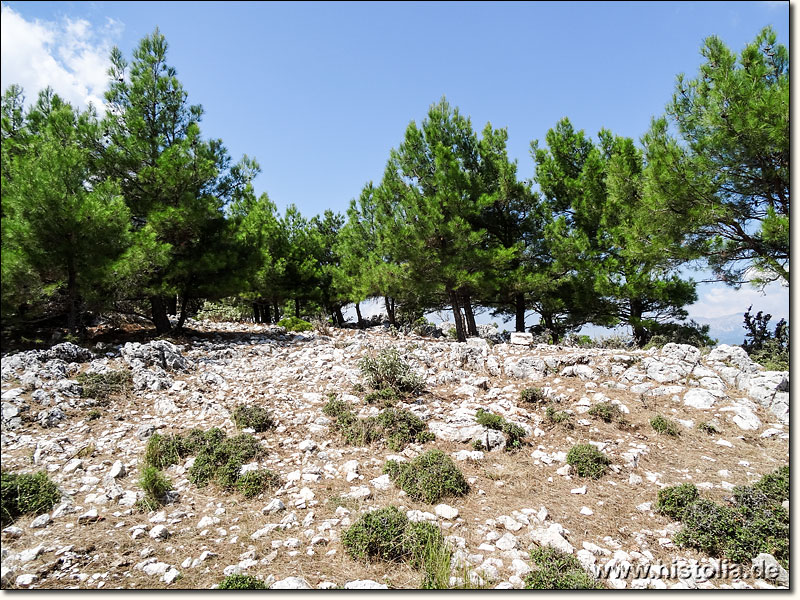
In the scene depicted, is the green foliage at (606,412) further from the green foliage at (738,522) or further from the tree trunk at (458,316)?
the tree trunk at (458,316)

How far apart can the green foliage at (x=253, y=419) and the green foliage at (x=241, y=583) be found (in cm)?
359

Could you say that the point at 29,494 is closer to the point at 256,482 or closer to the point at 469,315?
the point at 256,482

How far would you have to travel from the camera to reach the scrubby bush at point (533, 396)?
296 inches

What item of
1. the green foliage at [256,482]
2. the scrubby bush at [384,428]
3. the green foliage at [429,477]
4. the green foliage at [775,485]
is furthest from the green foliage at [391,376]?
the green foliage at [775,485]

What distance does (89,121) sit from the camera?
11.4 metres

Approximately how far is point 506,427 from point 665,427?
8.05ft

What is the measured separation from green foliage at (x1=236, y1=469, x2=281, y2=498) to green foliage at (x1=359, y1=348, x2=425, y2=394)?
3428 millimetres

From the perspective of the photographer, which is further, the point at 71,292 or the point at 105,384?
the point at 105,384

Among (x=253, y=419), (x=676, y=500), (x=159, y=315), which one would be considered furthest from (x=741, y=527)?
(x=159, y=315)

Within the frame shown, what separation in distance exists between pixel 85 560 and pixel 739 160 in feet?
44.6

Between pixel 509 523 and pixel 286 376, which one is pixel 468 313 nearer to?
pixel 286 376

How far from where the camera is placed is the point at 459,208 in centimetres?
1509

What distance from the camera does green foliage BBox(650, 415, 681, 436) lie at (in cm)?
604

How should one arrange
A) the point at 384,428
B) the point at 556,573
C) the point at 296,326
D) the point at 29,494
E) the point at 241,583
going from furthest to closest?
the point at 296,326
the point at 384,428
the point at 29,494
the point at 556,573
the point at 241,583
